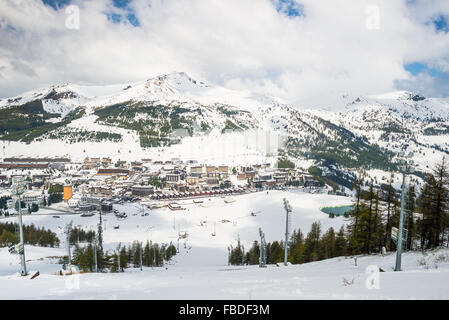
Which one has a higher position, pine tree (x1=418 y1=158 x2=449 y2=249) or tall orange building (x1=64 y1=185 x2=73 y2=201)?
pine tree (x1=418 y1=158 x2=449 y2=249)

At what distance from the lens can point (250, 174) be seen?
5276 inches

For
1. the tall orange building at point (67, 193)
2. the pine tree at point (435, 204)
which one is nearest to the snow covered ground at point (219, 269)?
the pine tree at point (435, 204)

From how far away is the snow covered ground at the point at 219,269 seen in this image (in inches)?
229

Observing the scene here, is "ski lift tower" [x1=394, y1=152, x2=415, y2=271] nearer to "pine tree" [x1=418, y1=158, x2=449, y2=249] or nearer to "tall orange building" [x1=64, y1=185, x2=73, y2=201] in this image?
"pine tree" [x1=418, y1=158, x2=449, y2=249]

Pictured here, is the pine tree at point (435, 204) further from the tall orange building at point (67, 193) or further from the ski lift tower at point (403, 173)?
the tall orange building at point (67, 193)

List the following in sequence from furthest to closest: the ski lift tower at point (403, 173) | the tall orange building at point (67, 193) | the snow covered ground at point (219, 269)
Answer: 1. the tall orange building at point (67, 193)
2. the ski lift tower at point (403, 173)
3. the snow covered ground at point (219, 269)

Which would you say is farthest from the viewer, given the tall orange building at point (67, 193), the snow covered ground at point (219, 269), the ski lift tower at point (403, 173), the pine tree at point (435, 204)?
the tall orange building at point (67, 193)

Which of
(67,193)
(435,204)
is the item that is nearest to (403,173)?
(435,204)

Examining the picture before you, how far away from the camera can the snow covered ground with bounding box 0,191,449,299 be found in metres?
5.81

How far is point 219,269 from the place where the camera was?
78.3ft

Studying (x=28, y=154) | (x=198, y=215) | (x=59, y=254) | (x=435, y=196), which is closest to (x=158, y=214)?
(x=198, y=215)

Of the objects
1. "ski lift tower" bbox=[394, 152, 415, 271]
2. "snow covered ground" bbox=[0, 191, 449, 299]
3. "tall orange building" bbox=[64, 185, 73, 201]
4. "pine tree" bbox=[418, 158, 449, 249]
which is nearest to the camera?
"snow covered ground" bbox=[0, 191, 449, 299]

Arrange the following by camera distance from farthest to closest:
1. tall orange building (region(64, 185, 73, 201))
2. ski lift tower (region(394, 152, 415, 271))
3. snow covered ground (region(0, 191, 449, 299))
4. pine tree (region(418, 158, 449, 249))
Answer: tall orange building (region(64, 185, 73, 201)) < pine tree (region(418, 158, 449, 249)) < ski lift tower (region(394, 152, 415, 271)) < snow covered ground (region(0, 191, 449, 299))

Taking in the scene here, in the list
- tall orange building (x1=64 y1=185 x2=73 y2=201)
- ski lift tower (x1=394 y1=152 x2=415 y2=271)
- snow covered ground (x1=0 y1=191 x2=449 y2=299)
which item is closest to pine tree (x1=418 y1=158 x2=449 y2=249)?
snow covered ground (x1=0 y1=191 x2=449 y2=299)
